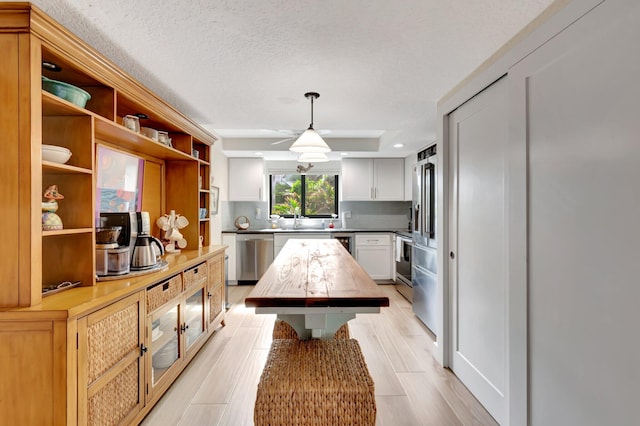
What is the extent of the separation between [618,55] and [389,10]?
3.04ft

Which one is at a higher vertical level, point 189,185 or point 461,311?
point 189,185

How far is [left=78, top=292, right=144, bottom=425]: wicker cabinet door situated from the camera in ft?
4.73

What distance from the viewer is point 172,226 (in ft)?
10.0

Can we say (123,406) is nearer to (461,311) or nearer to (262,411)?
(262,411)

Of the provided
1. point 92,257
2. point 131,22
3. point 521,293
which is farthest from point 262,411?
point 131,22

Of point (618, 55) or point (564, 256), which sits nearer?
point (618, 55)

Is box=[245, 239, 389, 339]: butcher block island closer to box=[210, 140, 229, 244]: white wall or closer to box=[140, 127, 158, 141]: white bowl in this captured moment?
box=[140, 127, 158, 141]: white bowl

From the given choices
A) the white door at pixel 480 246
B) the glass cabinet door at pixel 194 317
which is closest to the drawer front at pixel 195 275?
the glass cabinet door at pixel 194 317

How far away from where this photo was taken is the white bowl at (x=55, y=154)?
1.54 meters

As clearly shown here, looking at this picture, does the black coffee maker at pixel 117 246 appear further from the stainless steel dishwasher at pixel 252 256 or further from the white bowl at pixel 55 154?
the stainless steel dishwasher at pixel 252 256

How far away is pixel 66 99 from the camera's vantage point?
1641 millimetres

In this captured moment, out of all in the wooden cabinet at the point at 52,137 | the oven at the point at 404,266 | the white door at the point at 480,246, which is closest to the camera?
the wooden cabinet at the point at 52,137

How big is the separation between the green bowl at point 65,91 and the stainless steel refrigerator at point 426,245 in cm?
294

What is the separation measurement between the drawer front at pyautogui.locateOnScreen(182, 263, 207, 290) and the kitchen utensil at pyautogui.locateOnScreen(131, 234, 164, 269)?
342 mm
